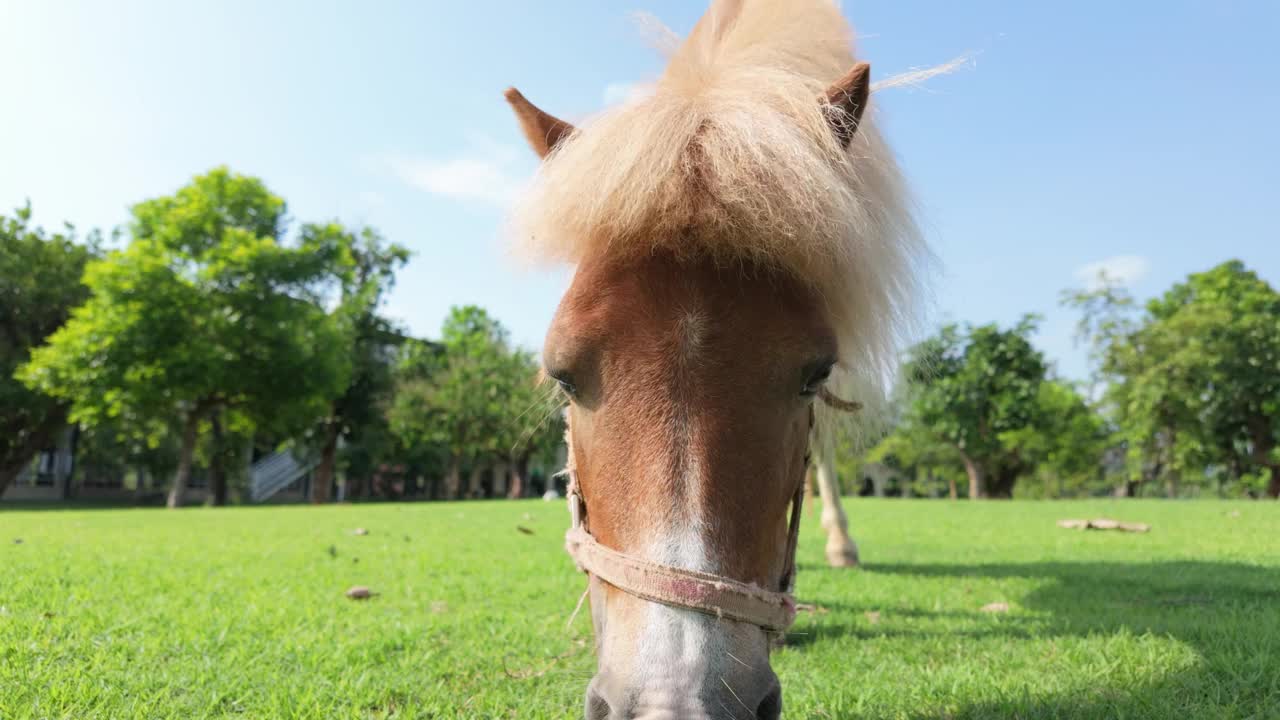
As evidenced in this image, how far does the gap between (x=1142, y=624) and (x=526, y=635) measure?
3.15 meters

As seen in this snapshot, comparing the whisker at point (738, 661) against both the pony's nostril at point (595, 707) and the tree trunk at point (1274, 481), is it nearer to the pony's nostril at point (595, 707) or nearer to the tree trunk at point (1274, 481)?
the pony's nostril at point (595, 707)

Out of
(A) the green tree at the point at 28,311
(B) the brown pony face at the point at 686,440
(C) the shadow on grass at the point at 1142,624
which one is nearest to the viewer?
(B) the brown pony face at the point at 686,440

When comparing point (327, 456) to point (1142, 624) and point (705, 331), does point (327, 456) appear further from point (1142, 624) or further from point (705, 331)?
point (705, 331)

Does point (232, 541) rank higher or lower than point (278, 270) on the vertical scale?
lower

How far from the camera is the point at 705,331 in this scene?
1.76 m

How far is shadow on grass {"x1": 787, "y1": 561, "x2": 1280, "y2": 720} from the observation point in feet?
8.21

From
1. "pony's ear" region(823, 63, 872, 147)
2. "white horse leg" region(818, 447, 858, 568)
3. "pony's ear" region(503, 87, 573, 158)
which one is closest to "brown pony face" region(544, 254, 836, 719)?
"pony's ear" region(823, 63, 872, 147)

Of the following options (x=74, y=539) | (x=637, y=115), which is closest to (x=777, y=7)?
(x=637, y=115)

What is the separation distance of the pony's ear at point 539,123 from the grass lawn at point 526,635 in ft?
6.39

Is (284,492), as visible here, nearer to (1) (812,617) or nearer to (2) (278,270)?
(2) (278,270)

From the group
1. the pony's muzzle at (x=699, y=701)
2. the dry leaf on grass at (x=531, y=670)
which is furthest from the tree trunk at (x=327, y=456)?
the pony's muzzle at (x=699, y=701)

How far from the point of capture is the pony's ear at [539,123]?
2.40 metres

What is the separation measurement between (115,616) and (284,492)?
4119cm

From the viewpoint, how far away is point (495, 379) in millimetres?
35844
